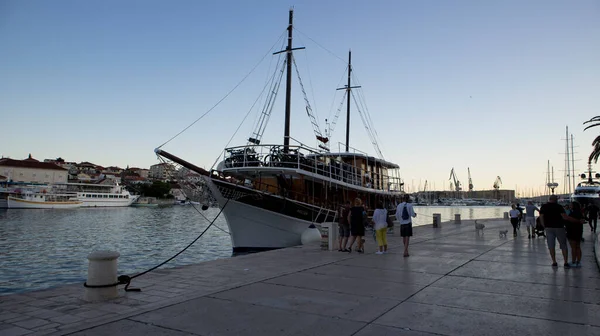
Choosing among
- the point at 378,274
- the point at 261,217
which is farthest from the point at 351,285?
the point at 261,217

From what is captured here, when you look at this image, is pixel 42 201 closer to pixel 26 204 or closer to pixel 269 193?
pixel 26 204

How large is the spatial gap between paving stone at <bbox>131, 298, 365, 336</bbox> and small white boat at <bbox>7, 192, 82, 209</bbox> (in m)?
90.4

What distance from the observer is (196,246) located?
24969 mm

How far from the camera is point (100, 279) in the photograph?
643 cm

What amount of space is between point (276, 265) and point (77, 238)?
952 inches

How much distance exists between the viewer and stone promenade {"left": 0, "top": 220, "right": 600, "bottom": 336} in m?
4.89

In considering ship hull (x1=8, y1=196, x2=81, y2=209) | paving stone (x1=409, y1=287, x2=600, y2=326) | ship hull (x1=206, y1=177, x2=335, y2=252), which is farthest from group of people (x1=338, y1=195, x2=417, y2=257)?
ship hull (x1=8, y1=196, x2=81, y2=209)

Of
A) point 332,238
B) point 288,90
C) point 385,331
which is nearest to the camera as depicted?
point 385,331

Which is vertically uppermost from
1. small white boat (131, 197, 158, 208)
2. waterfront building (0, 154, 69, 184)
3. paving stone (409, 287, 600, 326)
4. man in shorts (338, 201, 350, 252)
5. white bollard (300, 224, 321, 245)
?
waterfront building (0, 154, 69, 184)

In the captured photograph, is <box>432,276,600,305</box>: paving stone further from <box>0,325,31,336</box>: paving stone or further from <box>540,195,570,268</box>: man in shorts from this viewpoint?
<box>0,325,31,336</box>: paving stone

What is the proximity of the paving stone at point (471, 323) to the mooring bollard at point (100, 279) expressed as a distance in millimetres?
4274

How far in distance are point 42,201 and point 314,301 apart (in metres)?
92.2

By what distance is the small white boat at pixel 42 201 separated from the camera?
259 ft

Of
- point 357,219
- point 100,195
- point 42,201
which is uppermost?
point 357,219
